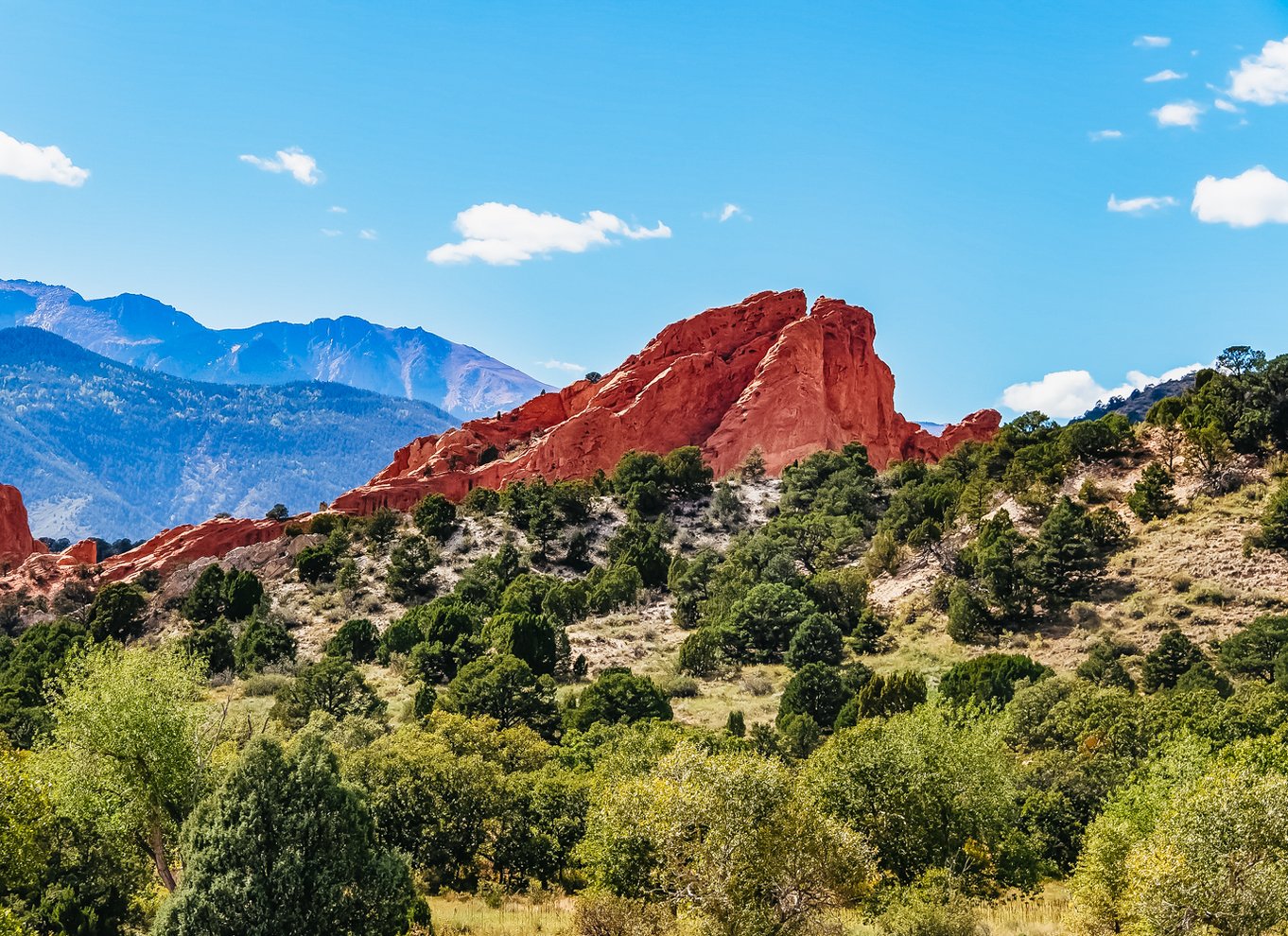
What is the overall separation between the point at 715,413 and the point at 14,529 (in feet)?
235

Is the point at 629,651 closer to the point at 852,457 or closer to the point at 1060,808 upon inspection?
the point at 1060,808

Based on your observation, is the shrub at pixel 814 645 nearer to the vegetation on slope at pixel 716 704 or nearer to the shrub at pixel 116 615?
the vegetation on slope at pixel 716 704

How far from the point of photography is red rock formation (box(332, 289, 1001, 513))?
114125 millimetres

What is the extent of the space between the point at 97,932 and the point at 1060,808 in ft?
90.7

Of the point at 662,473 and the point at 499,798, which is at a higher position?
the point at 662,473

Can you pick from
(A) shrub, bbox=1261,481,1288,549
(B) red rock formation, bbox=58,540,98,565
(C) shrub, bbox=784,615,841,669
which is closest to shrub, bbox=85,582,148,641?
(B) red rock formation, bbox=58,540,98,565

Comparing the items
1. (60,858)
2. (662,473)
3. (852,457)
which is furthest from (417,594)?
(60,858)

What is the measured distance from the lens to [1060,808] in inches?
1442

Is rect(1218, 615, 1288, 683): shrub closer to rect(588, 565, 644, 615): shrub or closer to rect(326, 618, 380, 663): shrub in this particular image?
rect(588, 565, 644, 615): shrub

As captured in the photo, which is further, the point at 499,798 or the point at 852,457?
the point at 852,457

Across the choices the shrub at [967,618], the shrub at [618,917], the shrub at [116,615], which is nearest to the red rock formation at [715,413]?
the shrub at [116,615]

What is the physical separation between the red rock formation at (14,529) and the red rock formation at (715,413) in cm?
3239

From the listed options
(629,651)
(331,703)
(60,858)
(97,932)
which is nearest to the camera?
(97,932)

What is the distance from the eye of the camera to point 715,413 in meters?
120
